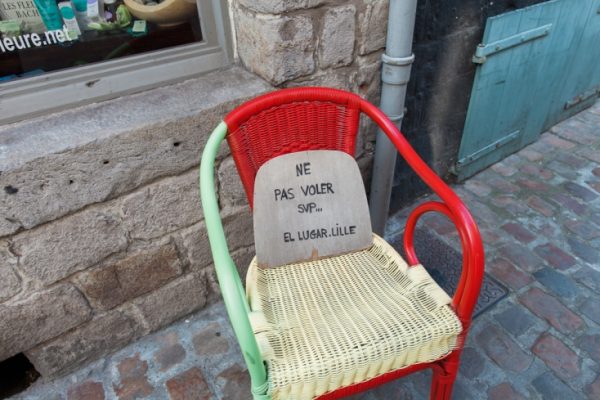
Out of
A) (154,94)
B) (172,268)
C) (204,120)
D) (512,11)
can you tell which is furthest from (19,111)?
(512,11)

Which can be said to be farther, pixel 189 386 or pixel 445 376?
pixel 189 386

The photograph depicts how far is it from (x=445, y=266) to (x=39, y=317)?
5.94 ft

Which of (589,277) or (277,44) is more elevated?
(277,44)

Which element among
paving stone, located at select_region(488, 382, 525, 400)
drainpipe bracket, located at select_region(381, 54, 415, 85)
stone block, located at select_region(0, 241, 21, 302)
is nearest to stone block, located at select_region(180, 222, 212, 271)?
stone block, located at select_region(0, 241, 21, 302)

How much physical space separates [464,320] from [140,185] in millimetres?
1165

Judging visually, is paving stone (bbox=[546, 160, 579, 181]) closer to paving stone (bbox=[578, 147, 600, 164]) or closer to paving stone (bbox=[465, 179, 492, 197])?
paving stone (bbox=[578, 147, 600, 164])

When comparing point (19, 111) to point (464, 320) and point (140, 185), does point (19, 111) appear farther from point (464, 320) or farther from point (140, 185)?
point (464, 320)

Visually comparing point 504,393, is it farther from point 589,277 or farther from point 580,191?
point 580,191

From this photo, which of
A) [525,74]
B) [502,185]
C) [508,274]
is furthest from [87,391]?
[525,74]

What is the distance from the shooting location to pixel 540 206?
96.4 inches

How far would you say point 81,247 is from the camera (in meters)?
1.47

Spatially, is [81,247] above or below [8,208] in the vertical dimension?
below

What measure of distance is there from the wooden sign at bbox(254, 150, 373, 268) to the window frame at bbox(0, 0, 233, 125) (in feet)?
1.95

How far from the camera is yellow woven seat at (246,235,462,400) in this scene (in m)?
1.03
